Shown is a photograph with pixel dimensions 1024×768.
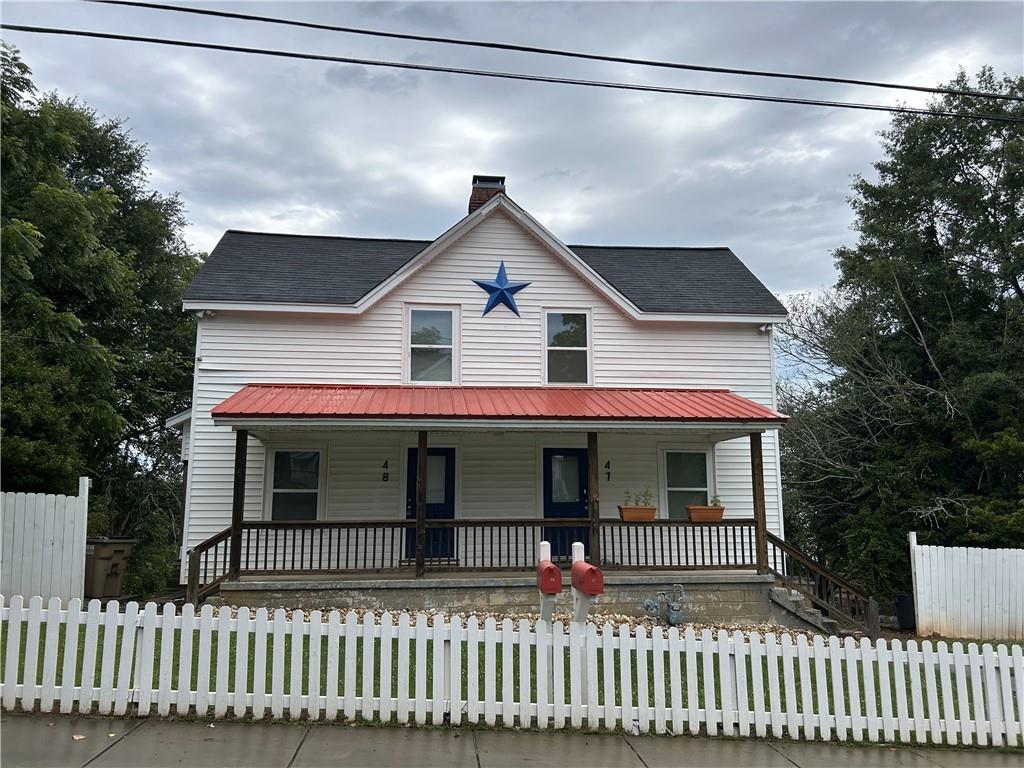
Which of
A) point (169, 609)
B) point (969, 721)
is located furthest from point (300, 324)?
point (969, 721)

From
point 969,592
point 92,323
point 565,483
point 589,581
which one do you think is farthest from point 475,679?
point 92,323

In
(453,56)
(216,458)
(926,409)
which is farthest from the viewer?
(926,409)

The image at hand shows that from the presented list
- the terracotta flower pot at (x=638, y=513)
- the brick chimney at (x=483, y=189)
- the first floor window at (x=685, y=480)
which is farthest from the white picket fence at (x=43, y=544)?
the first floor window at (x=685, y=480)

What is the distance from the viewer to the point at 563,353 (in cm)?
1460

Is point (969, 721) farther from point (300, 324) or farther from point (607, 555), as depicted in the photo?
point (300, 324)

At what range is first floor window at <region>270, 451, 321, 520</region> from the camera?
13.3 meters

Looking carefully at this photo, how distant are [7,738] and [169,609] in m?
1.33

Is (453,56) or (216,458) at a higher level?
(453,56)

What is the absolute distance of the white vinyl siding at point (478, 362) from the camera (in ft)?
43.9

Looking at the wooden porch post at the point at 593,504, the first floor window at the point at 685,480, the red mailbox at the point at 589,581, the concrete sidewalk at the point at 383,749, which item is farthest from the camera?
the first floor window at the point at 685,480

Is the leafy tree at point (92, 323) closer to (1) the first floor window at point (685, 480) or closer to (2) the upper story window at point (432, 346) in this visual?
(2) the upper story window at point (432, 346)

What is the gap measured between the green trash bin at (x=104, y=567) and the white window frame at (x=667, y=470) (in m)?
9.88

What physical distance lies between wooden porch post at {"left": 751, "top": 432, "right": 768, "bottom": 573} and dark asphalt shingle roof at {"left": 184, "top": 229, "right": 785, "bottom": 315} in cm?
362

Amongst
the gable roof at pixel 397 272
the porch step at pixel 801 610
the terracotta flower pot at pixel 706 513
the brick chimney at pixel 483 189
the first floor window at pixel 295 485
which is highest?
the brick chimney at pixel 483 189
